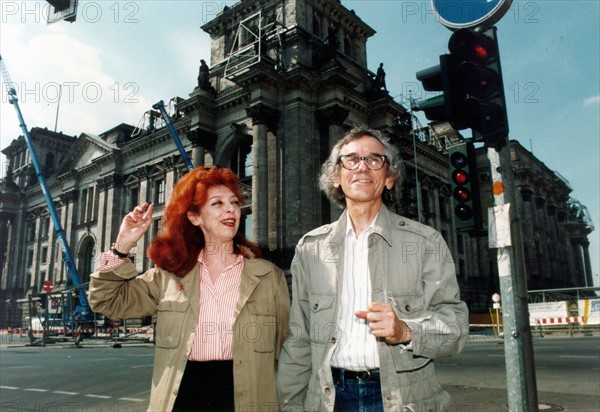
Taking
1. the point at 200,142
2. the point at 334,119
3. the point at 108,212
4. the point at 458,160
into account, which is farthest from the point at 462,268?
the point at 458,160

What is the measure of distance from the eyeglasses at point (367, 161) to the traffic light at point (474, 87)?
7.04 feet

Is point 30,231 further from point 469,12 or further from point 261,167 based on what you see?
point 469,12

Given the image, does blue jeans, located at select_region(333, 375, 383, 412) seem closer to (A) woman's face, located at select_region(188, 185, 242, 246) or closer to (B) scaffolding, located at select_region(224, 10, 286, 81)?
(A) woman's face, located at select_region(188, 185, 242, 246)

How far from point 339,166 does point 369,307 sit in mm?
1174

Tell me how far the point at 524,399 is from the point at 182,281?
3559mm

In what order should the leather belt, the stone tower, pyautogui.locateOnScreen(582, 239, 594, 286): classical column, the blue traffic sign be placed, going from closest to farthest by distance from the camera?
the leather belt → the blue traffic sign → the stone tower → pyautogui.locateOnScreen(582, 239, 594, 286): classical column

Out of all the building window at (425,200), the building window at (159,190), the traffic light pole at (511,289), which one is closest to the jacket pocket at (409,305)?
the traffic light pole at (511,289)

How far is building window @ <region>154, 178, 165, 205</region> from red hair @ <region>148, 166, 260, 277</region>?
123ft

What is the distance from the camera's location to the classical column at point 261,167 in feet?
89.9

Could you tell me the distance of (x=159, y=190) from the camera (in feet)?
131

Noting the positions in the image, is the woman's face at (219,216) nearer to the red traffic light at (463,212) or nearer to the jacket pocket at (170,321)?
the jacket pocket at (170,321)

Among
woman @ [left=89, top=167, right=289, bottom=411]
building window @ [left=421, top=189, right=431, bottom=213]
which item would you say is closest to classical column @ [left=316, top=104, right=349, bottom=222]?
building window @ [left=421, top=189, right=431, bottom=213]

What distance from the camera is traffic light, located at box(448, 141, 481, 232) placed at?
5242 millimetres

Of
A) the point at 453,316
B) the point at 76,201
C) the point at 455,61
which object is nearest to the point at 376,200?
the point at 453,316
